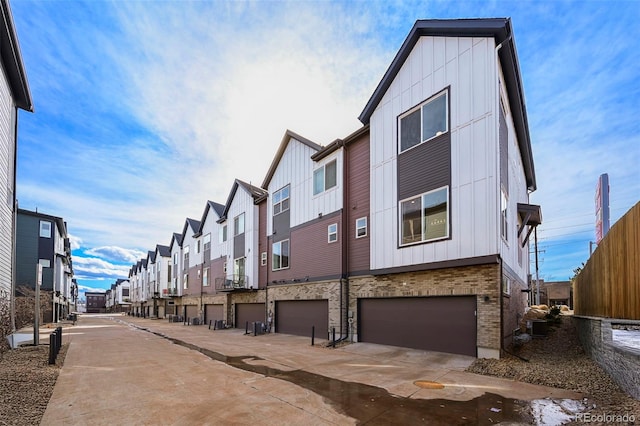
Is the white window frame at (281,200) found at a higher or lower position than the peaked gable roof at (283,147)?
lower

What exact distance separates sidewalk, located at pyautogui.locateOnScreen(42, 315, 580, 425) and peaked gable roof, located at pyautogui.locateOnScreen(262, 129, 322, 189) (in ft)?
38.2

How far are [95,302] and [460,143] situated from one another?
128m

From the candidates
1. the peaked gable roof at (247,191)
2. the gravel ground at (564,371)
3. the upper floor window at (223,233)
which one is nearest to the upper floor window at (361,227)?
the gravel ground at (564,371)

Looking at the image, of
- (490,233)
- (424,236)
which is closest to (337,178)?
(424,236)

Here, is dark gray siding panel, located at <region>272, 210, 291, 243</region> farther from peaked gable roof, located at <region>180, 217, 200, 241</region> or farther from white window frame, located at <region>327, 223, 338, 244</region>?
peaked gable roof, located at <region>180, 217, 200, 241</region>

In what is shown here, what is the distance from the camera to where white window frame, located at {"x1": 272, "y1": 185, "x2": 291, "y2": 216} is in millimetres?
21969

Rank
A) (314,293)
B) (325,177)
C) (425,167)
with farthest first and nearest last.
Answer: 1. (325,177)
2. (314,293)
3. (425,167)

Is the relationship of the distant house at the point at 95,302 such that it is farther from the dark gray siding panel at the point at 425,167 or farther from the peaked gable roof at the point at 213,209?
the dark gray siding panel at the point at 425,167

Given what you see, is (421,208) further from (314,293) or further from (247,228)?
(247,228)

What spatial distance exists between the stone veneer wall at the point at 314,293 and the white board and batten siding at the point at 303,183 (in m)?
3.65

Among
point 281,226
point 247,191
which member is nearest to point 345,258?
Answer: point 281,226

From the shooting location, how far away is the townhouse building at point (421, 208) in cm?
1116

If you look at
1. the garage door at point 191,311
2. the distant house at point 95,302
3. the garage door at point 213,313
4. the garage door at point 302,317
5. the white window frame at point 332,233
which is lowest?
the distant house at point 95,302

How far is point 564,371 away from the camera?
8.65 metres
